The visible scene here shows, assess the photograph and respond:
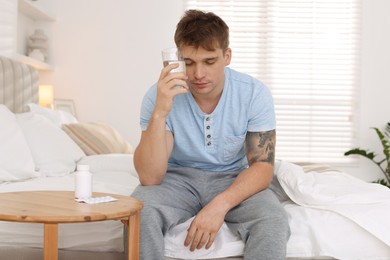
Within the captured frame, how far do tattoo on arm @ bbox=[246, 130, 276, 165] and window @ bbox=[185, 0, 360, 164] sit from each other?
10.8 ft

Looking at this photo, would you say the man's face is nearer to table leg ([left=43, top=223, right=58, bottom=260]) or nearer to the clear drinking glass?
the clear drinking glass

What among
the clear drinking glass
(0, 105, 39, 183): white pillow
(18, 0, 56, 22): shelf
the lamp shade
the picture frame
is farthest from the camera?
the picture frame

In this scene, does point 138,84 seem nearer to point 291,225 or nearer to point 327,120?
point 327,120

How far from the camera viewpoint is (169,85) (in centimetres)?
193

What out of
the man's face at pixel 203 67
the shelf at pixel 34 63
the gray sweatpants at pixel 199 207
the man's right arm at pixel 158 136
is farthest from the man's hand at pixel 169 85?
the shelf at pixel 34 63

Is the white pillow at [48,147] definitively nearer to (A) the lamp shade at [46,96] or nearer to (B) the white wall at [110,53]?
(A) the lamp shade at [46,96]

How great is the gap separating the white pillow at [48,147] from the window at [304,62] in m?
2.59

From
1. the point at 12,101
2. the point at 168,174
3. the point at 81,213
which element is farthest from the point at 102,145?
the point at 81,213

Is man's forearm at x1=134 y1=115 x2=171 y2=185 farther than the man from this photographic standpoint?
Yes

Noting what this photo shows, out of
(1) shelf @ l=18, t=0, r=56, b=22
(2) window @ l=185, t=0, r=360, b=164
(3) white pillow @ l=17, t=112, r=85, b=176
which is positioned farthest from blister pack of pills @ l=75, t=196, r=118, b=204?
(2) window @ l=185, t=0, r=360, b=164

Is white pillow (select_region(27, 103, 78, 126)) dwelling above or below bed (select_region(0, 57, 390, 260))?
above

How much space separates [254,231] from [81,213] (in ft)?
1.82

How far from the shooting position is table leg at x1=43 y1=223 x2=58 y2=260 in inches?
60.7

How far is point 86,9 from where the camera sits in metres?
5.21
